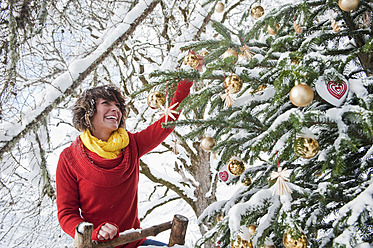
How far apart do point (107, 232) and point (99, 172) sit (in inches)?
15.1

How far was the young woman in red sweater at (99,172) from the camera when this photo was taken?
178 centimetres

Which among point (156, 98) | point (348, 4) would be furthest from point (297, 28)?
A: point (156, 98)

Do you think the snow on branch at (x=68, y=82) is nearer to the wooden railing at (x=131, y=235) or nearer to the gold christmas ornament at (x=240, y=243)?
the wooden railing at (x=131, y=235)

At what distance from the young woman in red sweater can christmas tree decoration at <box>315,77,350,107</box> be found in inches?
32.2

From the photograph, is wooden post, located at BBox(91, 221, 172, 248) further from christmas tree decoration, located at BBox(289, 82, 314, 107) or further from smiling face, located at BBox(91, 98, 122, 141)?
christmas tree decoration, located at BBox(289, 82, 314, 107)

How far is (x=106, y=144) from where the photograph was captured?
183 centimetres

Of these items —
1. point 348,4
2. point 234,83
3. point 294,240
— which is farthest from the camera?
point 234,83

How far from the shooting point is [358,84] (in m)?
1.17

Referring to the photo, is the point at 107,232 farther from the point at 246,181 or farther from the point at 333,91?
the point at 333,91

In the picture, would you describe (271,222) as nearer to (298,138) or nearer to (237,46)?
(298,138)

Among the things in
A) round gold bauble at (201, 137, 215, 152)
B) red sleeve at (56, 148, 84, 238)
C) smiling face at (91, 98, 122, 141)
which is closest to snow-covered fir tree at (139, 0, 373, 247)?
round gold bauble at (201, 137, 215, 152)

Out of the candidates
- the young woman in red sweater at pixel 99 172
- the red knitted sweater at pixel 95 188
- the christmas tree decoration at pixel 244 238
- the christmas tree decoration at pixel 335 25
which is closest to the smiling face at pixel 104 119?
the young woman in red sweater at pixel 99 172

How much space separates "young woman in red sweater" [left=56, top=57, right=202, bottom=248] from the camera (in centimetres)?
178

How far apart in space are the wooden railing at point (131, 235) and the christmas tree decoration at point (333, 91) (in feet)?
3.59
